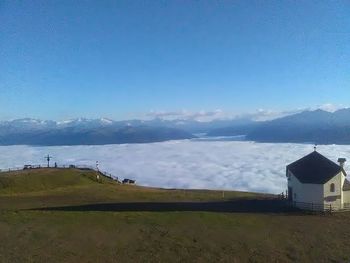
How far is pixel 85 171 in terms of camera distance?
274ft

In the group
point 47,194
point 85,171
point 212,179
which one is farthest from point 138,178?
point 47,194

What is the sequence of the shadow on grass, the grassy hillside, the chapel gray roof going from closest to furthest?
1. the grassy hillside
2. the shadow on grass
3. the chapel gray roof

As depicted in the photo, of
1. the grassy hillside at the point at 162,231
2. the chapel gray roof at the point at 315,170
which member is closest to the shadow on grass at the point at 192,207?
the grassy hillside at the point at 162,231

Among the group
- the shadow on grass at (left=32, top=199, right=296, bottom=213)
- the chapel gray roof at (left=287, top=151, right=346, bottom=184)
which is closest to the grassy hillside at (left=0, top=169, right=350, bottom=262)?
the shadow on grass at (left=32, top=199, right=296, bottom=213)

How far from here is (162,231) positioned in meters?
40.2

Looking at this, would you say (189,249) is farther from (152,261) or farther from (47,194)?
(47,194)

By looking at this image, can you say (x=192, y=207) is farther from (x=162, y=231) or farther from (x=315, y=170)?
(x=315, y=170)

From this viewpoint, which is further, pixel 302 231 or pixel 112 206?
pixel 112 206

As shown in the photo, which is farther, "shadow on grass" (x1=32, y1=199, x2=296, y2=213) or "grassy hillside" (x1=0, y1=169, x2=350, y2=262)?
"shadow on grass" (x1=32, y1=199, x2=296, y2=213)

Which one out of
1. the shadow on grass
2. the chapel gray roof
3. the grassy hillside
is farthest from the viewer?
the chapel gray roof

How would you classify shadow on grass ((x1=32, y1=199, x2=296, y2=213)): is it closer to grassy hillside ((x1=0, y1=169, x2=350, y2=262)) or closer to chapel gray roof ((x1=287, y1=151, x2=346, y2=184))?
grassy hillside ((x1=0, y1=169, x2=350, y2=262))

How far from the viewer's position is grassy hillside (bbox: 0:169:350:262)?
34969 millimetres

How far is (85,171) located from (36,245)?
48363mm

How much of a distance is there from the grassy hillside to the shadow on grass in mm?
110
